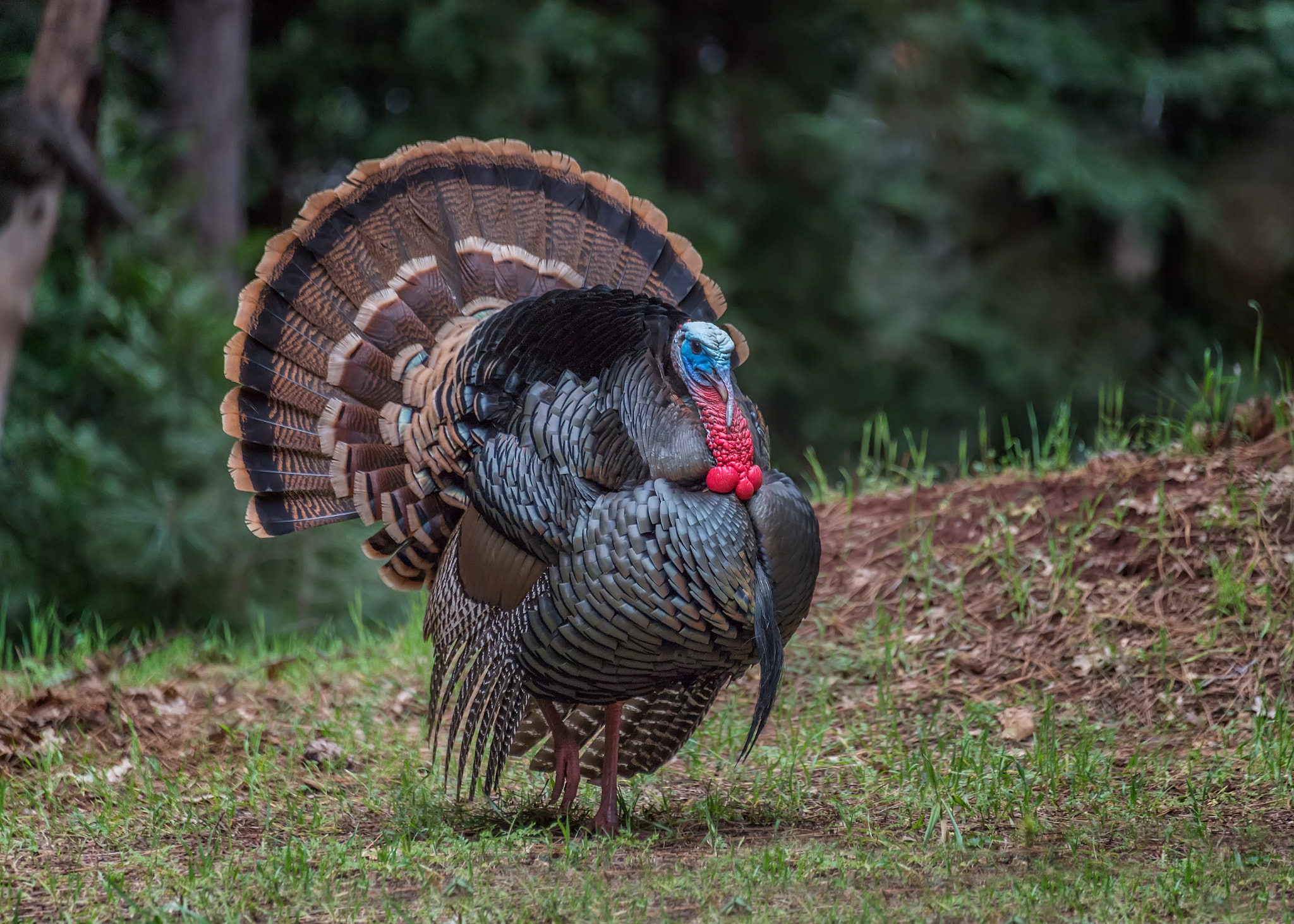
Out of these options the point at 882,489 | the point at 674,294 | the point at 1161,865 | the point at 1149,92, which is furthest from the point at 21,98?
the point at 1149,92

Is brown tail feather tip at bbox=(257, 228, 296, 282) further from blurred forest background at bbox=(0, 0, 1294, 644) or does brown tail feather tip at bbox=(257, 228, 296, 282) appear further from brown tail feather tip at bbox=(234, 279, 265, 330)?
blurred forest background at bbox=(0, 0, 1294, 644)

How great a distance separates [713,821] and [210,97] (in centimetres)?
703

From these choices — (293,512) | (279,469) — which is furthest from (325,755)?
(279,469)

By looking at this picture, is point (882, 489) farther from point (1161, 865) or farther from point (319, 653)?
point (1161, 865)

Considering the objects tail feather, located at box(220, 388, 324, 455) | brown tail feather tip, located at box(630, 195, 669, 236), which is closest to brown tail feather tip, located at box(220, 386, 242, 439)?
tail feather, located at box(220, 388, 324, 455)

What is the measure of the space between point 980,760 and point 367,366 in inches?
91.0

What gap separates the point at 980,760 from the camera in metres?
3.76

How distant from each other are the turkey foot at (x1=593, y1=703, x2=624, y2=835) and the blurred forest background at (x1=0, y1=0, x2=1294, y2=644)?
306 centimetres

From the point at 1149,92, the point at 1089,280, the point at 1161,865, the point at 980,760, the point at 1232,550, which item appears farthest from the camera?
the point at 1089,280

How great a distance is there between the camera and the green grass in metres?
2.80

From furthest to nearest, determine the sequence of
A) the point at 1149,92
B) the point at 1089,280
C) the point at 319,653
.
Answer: the point at 1089,280, the point at 1149,92, the point at 319,653

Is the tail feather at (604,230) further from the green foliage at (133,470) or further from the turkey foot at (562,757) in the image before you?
the green foliage at (133,470)

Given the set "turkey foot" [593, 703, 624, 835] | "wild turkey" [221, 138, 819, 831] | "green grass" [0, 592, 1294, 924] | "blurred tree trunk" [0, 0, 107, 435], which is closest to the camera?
"green grass" [0, 592, 1294, 924]

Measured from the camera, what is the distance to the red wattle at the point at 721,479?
10.9 feet
